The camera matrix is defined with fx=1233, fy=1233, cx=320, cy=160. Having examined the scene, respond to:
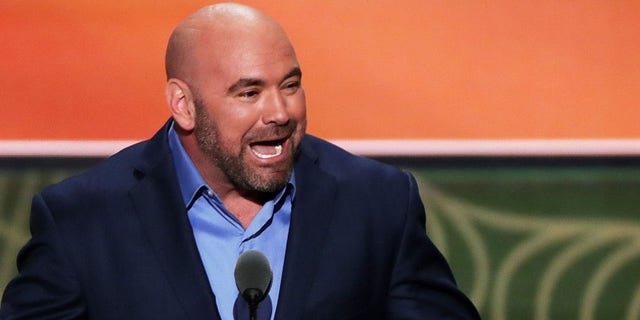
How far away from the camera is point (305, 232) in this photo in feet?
7.06

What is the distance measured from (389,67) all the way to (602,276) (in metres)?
0.78

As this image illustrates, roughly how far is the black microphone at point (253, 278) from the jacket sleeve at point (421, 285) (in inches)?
19.3

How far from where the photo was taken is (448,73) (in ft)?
10.7

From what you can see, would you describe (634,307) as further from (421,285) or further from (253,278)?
(253,278)

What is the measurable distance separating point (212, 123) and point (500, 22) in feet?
4.38

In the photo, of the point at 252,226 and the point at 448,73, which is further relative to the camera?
the point at 448,73

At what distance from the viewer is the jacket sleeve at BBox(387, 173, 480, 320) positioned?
6.95ft

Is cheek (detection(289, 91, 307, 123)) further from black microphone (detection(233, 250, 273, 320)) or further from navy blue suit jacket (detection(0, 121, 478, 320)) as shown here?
black microphone (detection(233, 250, 273, 320))

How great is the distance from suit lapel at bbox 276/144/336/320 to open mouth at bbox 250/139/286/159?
0.12m

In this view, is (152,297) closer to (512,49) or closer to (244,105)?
(244,105)

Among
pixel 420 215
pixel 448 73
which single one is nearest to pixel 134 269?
pixel 420 215

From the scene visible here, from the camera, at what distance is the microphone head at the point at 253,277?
167 cm

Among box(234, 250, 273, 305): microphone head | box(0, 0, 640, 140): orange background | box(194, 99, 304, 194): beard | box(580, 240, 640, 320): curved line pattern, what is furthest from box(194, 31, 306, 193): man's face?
box(580, 240, 640, 320): curved line pattern

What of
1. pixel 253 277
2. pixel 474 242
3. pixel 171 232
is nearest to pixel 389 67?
pixel 474 242
